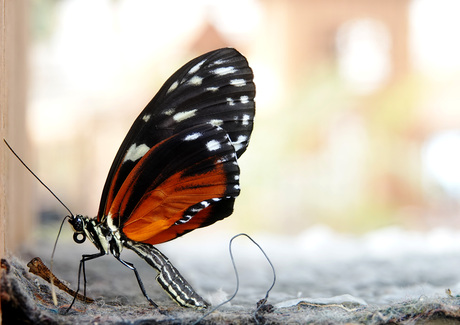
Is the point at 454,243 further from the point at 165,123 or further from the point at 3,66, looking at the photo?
the point at 3,66

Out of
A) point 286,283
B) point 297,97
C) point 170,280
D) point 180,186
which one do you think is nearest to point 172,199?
point 180,186

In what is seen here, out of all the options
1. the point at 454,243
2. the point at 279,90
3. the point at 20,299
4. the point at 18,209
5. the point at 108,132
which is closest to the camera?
the point at 20,299

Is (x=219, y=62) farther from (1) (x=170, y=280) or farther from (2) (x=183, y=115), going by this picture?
(1) (x=170, y=280)

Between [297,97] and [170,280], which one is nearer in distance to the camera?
[170,280]

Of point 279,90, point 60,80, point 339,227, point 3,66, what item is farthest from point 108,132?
point 3,66

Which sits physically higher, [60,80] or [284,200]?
[60,80]

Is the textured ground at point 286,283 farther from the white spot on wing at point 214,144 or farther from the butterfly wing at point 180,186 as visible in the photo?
the white spot on wing at point 214,144

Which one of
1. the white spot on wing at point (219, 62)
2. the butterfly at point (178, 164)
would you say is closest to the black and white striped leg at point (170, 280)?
the butterfly at point (178, 164)
